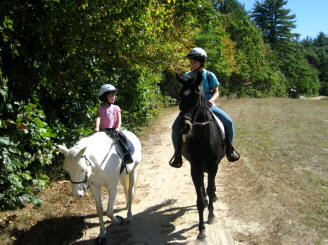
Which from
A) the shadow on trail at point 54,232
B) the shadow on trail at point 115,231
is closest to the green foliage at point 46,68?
the shadow on trail at point 54,232

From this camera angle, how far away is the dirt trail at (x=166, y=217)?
466 cm

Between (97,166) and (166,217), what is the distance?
6.53ft

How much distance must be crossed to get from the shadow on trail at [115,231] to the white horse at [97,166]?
9.3 inches

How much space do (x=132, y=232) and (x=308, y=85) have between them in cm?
5949

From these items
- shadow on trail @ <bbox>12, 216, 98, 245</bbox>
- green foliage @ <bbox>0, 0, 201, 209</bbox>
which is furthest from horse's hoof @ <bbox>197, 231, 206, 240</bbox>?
green foliage @ <bbox>0, 0, 201, 209</bbox>

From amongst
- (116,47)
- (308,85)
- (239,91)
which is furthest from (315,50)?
(116,47)

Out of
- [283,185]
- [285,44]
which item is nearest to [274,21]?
[285,44]

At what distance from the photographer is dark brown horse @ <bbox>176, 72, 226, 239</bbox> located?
3973 mm

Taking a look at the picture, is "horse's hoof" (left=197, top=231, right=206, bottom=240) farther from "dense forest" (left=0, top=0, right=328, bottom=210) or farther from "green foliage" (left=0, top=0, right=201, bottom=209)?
"green foliage" (left=0, top=0, right=201, bottom=209)

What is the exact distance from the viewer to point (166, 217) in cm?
545

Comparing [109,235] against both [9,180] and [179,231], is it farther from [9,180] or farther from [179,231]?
[9,180]

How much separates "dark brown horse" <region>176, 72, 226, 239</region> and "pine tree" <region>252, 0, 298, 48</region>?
2275 inches

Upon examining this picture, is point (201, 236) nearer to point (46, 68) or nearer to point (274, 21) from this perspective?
point (46, 68)

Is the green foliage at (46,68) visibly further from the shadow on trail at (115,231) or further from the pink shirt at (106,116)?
the pink shirt at (106,116)
